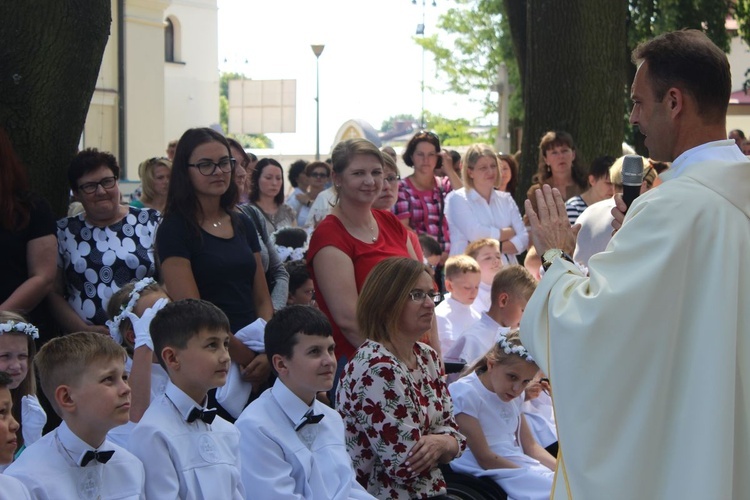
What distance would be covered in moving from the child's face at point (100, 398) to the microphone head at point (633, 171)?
1986mm

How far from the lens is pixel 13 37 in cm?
557

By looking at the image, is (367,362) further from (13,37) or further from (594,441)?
(13,37)

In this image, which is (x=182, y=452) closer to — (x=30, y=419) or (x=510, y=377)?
(x=30, y=419)

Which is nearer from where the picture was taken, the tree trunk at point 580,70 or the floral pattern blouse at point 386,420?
the floral pattern blouse at point 386,420

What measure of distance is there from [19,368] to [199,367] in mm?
743

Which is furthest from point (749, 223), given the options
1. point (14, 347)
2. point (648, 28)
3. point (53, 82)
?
point (648, 28)

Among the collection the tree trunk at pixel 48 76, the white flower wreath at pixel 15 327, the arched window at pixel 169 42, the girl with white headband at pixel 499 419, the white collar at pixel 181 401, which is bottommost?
the girl with white headband at pixel 499 419

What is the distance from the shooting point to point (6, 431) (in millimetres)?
3812

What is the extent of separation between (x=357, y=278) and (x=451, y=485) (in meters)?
1.13

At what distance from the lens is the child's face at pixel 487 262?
26.9ft

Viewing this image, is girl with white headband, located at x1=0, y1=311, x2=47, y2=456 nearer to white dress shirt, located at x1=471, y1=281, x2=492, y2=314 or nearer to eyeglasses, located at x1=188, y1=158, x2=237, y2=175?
eyeglasses, located at x1=188, y1=158, x2=237, y2=175

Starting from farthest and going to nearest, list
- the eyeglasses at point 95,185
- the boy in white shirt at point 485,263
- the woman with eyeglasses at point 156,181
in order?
the boy in white shirt at point 485,263, the woman with eyeglasses at point 156,181, the eyeglasses at point 95,185

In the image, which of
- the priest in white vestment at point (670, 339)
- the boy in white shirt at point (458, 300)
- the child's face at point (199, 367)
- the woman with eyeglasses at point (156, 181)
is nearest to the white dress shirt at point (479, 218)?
the boy in white shirt at point (458, 300)

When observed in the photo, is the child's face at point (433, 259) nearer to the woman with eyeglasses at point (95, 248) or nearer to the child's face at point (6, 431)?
the woman with eyeglasses at point (95, 248)
